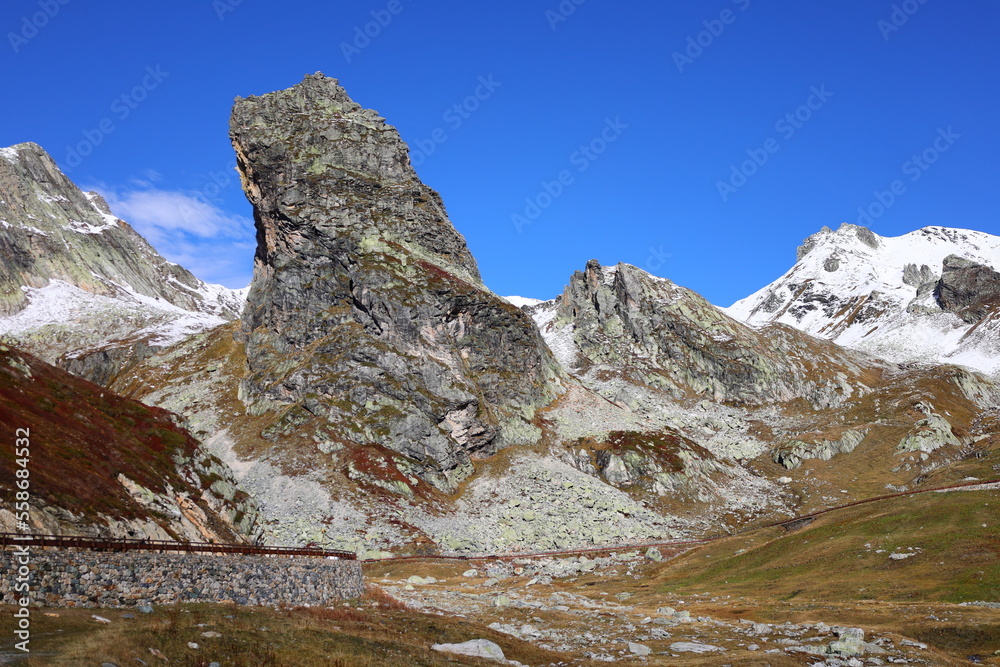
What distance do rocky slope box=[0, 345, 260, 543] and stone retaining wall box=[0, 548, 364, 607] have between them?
6935 millimetres

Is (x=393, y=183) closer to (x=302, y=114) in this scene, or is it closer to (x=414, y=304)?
(x=302, y=114)

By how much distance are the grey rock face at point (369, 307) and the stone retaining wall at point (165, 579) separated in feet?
275

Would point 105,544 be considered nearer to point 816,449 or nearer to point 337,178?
point 337,178

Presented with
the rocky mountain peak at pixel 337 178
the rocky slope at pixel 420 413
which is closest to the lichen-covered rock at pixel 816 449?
the rocky slope at pixel 420 413

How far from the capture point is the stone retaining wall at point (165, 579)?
25900 mm

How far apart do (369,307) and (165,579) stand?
120 meters

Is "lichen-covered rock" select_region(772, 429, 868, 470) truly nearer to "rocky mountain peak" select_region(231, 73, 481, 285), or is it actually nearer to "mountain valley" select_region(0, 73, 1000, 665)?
"mountain valley" select_region(0, 73, 1000, 665)

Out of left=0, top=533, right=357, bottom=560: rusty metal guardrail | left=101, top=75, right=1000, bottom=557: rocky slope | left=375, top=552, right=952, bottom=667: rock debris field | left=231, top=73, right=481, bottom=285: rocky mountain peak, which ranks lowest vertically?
left=0, top=533, right=357, bottom=560: rusty metal guardrail

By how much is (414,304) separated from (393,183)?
153ft

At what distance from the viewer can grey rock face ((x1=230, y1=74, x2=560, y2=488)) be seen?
443 ft

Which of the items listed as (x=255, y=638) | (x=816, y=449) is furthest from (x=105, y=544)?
(x=816, y=449)

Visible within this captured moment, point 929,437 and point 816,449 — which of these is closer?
point 929,437

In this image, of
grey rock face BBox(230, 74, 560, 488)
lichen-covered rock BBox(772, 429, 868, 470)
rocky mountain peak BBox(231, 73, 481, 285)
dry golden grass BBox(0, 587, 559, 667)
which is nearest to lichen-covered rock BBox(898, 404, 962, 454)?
lichen-covered rock BBox(772, 429, 868, 470)

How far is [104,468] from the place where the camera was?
47125 millimetres
